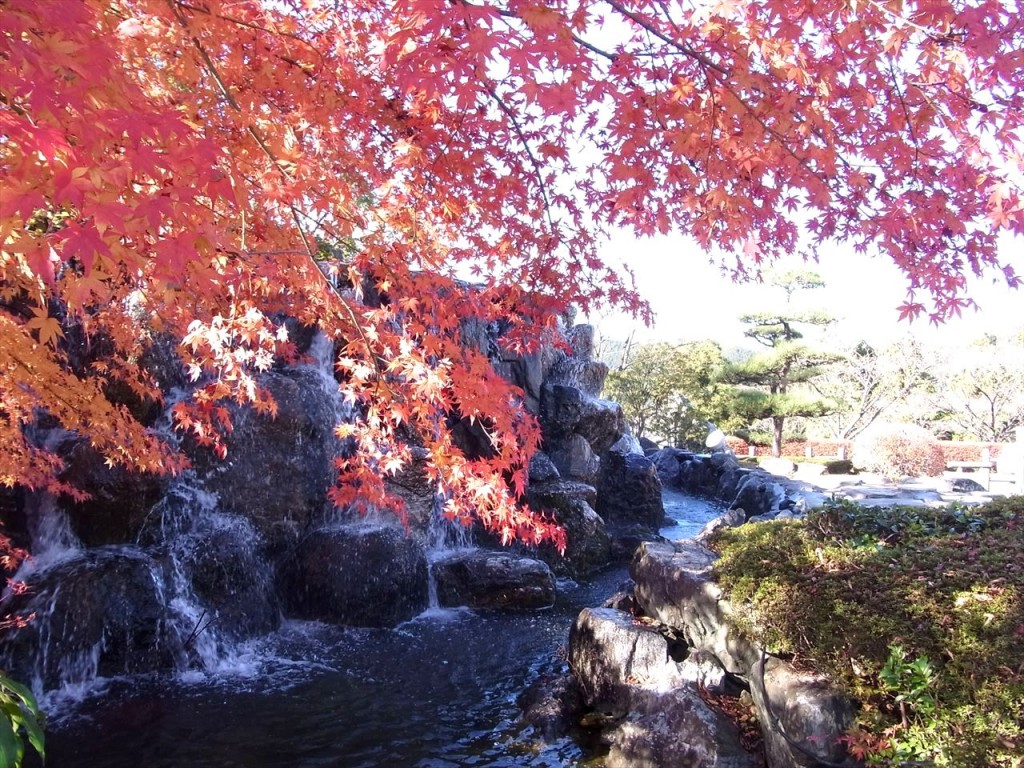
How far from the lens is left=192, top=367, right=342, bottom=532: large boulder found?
29.0 ft

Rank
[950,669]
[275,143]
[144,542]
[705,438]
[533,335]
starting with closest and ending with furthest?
[950,669]
[275,143]
[533,335]
[144,542]
[705,438]

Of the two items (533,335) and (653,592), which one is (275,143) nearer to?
(533,335)

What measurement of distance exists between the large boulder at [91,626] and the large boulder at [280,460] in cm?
170

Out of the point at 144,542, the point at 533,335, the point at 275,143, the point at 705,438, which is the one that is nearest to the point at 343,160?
the point at 275,143

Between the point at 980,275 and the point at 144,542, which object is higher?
the point at 980,275

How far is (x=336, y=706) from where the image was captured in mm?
5848

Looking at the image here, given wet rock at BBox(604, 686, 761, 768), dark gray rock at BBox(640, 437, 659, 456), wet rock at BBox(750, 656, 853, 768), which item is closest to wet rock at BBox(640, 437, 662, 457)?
dark gray rock at BBox(640, 437, 659, 456)

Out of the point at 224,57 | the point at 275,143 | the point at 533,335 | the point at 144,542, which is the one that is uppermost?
the point at 224,57

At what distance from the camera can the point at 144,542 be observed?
796cm

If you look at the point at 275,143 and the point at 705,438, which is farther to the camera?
the point at 705,438

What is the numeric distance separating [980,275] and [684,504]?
1394 cm

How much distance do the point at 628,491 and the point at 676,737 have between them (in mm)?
10487

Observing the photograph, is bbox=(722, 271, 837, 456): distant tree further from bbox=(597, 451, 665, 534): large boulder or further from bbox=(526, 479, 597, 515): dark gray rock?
bbox=(526, 479, 597, 515): dark gray rock


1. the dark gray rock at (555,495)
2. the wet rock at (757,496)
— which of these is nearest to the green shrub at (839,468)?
the wet rock at (757,496)
